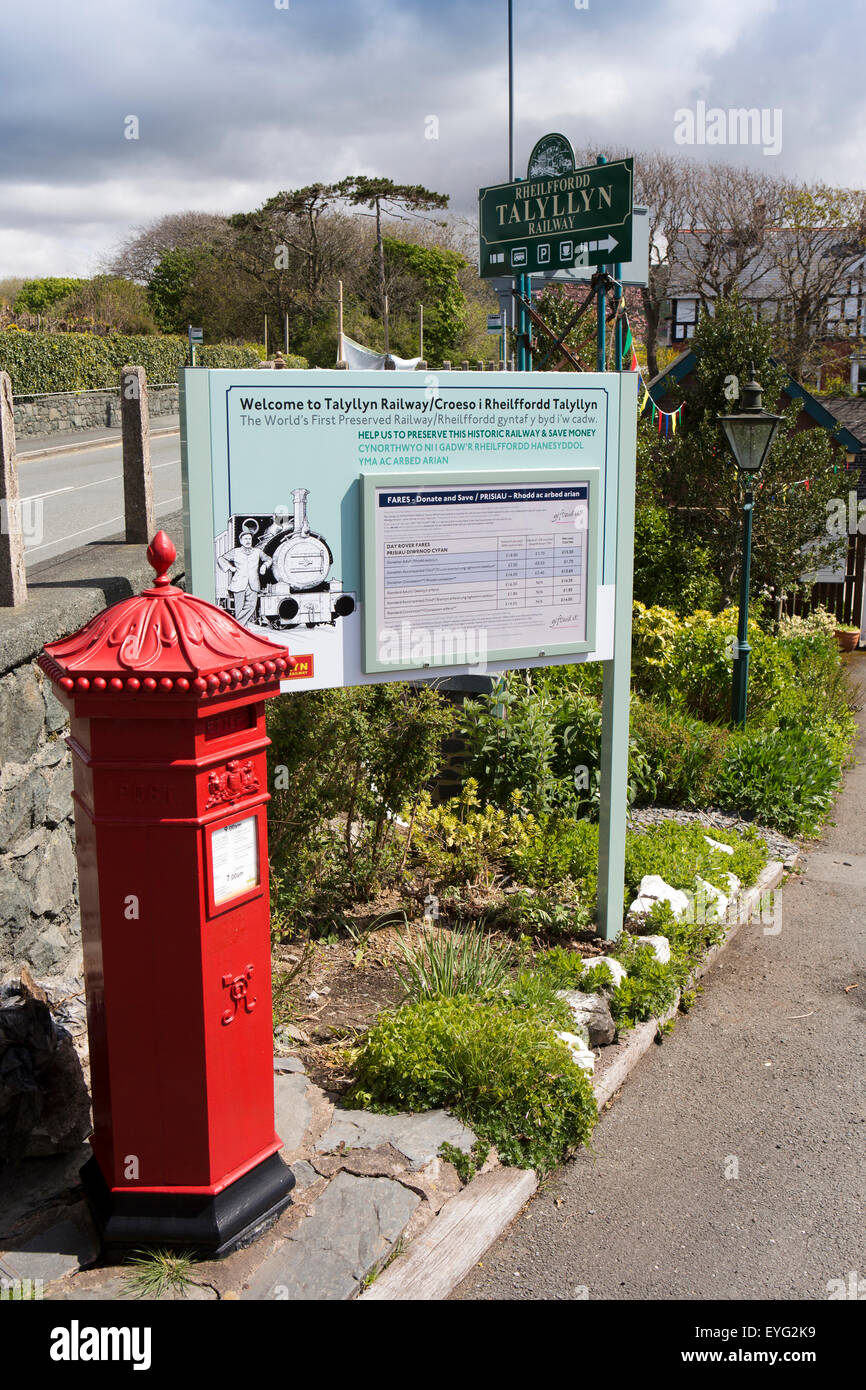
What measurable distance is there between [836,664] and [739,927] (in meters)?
6.14

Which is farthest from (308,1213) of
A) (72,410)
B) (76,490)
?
(72,410)

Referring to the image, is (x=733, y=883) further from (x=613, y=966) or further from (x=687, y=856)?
(x=613, y=966)

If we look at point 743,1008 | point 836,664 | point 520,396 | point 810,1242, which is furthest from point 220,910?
point 836,664

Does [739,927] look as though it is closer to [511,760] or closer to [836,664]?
[511,760]

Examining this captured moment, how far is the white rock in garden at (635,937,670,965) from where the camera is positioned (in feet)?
18.2

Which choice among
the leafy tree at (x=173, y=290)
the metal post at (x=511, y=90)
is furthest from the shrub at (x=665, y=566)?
the leafy tree at (x=173, y=290)

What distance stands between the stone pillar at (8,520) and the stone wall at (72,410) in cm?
1932

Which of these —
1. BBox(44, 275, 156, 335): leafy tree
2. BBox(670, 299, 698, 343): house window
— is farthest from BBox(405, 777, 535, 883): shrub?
BBox(670, 299, 698, 343): house window

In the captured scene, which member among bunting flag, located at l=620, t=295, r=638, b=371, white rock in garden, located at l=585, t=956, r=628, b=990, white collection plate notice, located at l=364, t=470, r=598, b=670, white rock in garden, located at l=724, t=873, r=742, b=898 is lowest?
white rock in garden, located at l=724, t=873, r=742, b=898

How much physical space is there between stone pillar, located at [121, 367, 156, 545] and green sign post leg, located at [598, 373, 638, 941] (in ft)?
7.42

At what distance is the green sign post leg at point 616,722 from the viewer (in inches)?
214

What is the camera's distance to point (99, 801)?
10.2 ft

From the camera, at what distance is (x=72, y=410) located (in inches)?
975

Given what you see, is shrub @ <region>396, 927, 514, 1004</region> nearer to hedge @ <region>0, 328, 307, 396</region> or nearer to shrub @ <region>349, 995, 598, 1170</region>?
shrub @ <region>349, 995, 598, 1170</region>
